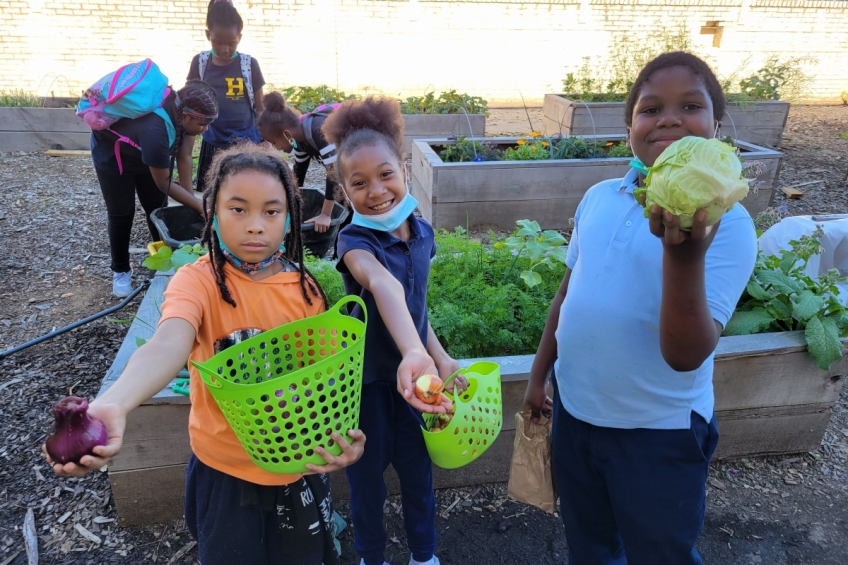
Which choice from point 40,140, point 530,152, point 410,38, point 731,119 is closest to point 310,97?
point 410,38

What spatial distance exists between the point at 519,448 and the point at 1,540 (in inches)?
88.1

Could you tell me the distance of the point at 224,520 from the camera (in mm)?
1588

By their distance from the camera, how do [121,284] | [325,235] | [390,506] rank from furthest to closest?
[121,284]
[325,235]
[390,506]

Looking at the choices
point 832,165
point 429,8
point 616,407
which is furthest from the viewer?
point 429,8

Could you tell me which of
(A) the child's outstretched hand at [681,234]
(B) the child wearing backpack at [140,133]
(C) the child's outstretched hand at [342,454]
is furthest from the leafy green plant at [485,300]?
(B) the child wearing backpack at [140,133]

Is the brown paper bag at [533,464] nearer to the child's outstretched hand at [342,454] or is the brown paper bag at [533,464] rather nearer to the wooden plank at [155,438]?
the child's outstretched hand at [342,454]

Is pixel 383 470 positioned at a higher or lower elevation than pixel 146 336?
lower

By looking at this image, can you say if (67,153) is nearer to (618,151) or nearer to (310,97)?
(310,97)

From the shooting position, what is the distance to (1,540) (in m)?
2.39

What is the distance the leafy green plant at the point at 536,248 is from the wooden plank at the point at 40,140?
25.7 ft

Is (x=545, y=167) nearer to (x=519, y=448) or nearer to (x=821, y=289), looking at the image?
(x=821, y=289)

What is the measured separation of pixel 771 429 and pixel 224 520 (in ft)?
8.67

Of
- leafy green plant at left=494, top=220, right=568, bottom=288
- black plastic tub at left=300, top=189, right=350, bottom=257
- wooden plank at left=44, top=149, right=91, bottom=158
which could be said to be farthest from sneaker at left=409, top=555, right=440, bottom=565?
wooden plank at left=44, top=149, right=91, bottom=158

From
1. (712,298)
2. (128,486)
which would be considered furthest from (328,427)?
(128,486)
